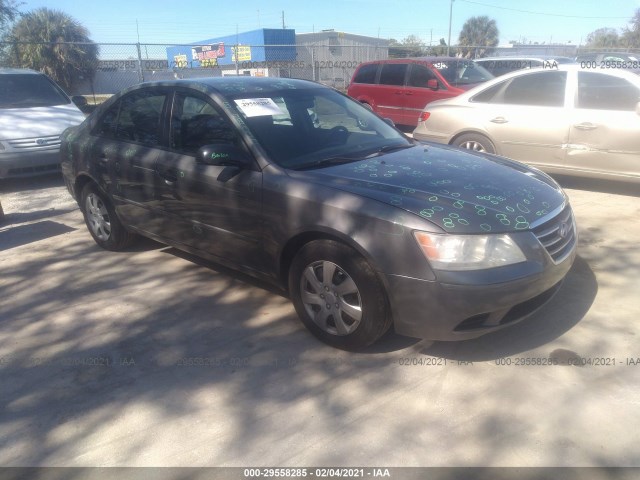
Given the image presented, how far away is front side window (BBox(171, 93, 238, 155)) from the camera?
375cm

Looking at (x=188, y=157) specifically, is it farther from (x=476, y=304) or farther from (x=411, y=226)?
(x=476, y=304)

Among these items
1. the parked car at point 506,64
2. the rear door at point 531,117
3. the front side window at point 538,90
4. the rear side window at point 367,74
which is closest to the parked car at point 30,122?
the rear door at point 531,117

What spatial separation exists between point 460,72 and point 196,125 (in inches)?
337

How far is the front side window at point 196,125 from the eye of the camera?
12.3ft

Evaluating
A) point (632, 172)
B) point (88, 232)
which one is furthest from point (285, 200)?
point (632, 172)

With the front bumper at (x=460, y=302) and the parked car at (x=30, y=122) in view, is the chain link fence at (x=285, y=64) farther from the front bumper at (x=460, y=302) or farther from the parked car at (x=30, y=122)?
the front bumper at (x=460, y=302)

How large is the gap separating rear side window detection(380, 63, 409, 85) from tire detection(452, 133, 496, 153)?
4.69 metres

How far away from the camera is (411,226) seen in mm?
2812

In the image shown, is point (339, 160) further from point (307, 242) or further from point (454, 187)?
point (454, 187)

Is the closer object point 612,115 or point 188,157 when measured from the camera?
point 188,157

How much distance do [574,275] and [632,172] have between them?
8.32ft

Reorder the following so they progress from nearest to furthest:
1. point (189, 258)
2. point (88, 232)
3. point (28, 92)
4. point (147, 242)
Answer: point (189, 258), point (147, 242), point (88, 232), point (28, 92)

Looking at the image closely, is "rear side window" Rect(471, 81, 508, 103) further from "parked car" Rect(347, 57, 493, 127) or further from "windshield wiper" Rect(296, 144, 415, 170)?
"windshield wiper" Rect(296, 144, 415, 170)

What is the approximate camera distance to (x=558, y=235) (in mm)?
3211
